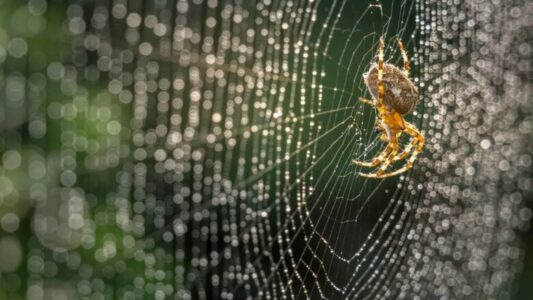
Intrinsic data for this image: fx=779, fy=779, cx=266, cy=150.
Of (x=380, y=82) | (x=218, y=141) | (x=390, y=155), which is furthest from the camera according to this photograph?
(x=218, y=141)

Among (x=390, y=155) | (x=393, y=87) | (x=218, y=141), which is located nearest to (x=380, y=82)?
(x=393, y=87)

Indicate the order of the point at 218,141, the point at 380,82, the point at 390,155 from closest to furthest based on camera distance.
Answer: the point at 380,82 → the point at 390,155 → the point at 218,141

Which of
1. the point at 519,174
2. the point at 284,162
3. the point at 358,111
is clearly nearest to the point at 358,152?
the point at 358,111

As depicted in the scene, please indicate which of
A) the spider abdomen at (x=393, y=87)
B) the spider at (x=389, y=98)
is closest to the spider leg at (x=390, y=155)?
the spider at (x=389, y=98)

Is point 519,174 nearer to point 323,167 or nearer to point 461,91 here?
point 461,91

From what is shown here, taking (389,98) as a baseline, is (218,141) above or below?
below

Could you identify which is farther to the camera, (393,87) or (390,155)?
(390,155)

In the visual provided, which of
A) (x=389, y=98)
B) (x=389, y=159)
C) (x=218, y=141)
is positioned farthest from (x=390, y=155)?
(x=218, y=141)

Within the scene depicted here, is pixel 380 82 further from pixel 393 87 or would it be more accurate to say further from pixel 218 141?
pixel 218 141
